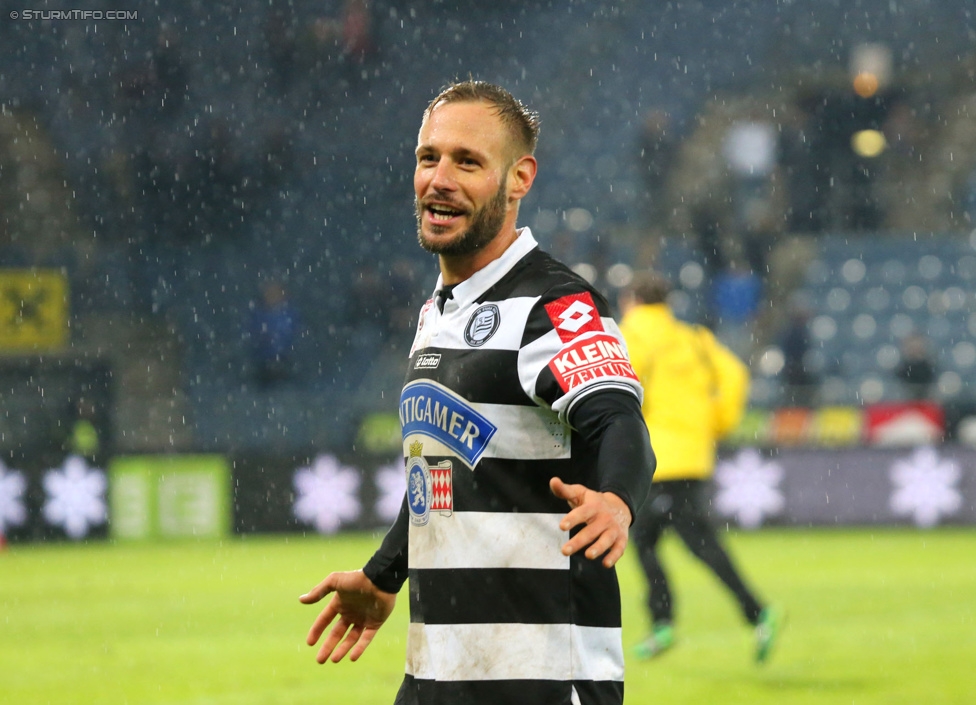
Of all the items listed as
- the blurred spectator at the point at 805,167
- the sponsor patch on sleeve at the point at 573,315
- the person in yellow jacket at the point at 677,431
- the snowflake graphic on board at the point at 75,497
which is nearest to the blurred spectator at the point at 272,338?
the snowflake graphic on board at the point at 75,497

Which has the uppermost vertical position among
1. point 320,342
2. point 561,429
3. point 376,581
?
point 320,342

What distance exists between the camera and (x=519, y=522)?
3.12 meters

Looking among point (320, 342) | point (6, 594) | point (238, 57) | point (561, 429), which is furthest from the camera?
point (238, 57)

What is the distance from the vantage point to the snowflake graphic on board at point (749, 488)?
1675cm

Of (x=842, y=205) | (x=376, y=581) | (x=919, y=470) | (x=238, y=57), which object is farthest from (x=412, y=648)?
(x=238, y=57)

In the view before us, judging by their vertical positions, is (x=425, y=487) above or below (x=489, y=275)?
below

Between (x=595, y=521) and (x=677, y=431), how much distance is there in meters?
6.33

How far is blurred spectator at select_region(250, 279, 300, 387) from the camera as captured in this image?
19172 millimetres

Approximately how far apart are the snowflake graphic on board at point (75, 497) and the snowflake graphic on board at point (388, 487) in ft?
→ 9.62

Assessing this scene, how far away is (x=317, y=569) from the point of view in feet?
43.6

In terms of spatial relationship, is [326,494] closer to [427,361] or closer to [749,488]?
[749,488]

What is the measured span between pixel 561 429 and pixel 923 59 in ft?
74.1

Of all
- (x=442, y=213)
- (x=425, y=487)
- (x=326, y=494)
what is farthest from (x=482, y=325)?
(x=326, y=494)

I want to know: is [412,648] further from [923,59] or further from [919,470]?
[923,59]
